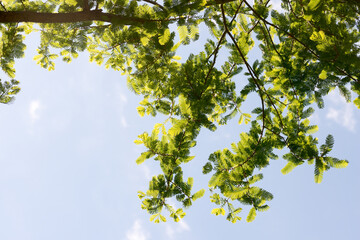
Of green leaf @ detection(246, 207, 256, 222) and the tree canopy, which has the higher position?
the tree canopy

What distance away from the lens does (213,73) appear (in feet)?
11.7

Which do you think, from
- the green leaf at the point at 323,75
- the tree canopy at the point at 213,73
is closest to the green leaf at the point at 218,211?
the tree canopy at the point at 213,73

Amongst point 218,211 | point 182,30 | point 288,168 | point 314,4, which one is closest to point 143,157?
point 218,211

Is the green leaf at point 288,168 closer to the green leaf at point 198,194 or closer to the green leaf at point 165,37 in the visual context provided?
the green leaf at point 198,194

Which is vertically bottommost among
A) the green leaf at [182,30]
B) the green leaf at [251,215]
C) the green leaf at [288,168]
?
the green leaf at [251,215]

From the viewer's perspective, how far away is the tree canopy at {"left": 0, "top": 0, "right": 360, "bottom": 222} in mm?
2561

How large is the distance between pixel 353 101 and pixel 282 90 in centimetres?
86

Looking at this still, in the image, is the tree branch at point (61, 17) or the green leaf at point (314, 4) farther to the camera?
the tree branch at point (61, 17)

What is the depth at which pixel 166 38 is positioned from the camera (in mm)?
2924

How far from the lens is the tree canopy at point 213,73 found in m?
2.56

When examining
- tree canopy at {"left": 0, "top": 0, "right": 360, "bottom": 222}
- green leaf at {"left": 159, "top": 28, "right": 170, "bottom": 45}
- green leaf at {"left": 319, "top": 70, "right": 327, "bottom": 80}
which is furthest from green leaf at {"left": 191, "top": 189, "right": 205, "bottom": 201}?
green leaf at {"left": 319, "top": 70, "right": 327, "bottom": 80}

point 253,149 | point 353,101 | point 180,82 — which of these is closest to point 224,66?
point 180,82

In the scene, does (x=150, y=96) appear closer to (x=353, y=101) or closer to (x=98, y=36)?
(x=98, y=36)

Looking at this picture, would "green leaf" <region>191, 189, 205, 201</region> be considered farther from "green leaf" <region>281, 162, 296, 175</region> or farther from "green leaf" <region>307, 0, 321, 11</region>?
A: "green leaf" <region>307, 0, 321, 11</region>
